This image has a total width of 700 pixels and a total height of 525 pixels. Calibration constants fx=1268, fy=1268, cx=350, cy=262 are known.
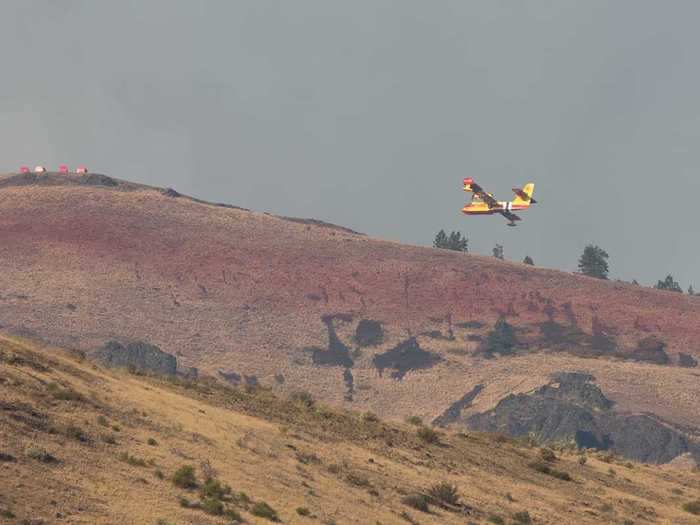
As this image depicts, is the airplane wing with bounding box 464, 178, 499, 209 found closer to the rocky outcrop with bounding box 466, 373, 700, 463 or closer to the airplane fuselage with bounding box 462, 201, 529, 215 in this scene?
the airplane fuselage with bounding box 462, 201, 529, 215

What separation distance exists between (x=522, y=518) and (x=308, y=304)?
71.0 meters

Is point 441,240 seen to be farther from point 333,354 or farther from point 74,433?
point 74,433

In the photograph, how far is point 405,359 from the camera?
329 feet

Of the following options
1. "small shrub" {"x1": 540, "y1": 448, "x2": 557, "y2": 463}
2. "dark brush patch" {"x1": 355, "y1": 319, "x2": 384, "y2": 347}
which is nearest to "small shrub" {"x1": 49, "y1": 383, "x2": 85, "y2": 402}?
"small shrub" {"x1": 540, "y1": 448, "x2": 557, "y2": 463}

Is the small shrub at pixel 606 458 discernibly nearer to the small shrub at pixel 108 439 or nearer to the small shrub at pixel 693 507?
the small shrub at pixel 693 507

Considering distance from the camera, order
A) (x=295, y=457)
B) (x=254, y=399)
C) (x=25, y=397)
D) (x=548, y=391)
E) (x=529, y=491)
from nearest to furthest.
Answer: (x=25, y=397) → (x=295, y=457) → (x=529, y=491) → (x=254, y=399) → (x=548, y=391)

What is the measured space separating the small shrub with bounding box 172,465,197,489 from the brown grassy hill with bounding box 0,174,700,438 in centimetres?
5382

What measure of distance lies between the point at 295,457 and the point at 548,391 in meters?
51.9

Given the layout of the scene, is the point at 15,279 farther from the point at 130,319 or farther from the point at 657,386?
the point at 657,386

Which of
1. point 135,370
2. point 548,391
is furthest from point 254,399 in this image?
point 548,391

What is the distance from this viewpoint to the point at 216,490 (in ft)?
108

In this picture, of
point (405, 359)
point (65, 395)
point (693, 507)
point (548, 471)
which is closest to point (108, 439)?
point (65, 395)

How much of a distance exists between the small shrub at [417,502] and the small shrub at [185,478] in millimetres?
7740

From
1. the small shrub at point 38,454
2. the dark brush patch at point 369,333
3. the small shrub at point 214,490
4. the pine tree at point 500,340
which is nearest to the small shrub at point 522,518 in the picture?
the small shrub at point 214,490
